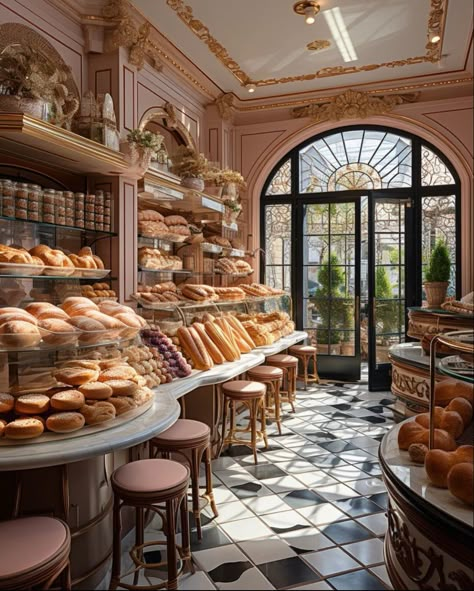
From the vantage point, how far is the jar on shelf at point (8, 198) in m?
3.04

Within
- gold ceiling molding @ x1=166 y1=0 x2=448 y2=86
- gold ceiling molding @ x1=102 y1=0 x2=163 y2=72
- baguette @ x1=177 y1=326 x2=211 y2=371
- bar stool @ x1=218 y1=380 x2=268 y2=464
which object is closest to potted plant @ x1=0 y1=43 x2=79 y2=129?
gold ceiling molding @ x1=102 y1=0 x2=163 y2=72

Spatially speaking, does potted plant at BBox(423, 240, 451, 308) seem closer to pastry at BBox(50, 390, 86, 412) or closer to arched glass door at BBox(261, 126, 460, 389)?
pastry at BBox(50, 390, 86, 412)

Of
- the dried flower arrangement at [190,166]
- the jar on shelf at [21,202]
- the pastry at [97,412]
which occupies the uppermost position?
the dried flower arrangement at [190,166]

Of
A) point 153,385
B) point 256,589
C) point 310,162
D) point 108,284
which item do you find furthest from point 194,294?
point 310,162

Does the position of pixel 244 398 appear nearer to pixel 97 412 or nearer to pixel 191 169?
pixel 97 412

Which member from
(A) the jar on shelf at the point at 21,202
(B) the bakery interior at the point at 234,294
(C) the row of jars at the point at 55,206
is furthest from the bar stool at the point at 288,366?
(A) the jar on shelf at the point at 21,202

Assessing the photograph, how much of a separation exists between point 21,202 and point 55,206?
0.33 m

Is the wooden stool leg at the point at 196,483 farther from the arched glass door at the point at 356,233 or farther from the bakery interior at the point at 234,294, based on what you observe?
the arched glass door at the point at 356,233

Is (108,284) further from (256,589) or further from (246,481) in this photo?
(256,589)

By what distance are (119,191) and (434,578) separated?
366cm

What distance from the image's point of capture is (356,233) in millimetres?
7094

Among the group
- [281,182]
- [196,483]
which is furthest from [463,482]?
[281,182]

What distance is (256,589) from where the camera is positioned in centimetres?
243

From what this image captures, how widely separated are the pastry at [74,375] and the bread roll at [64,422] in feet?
0.60
